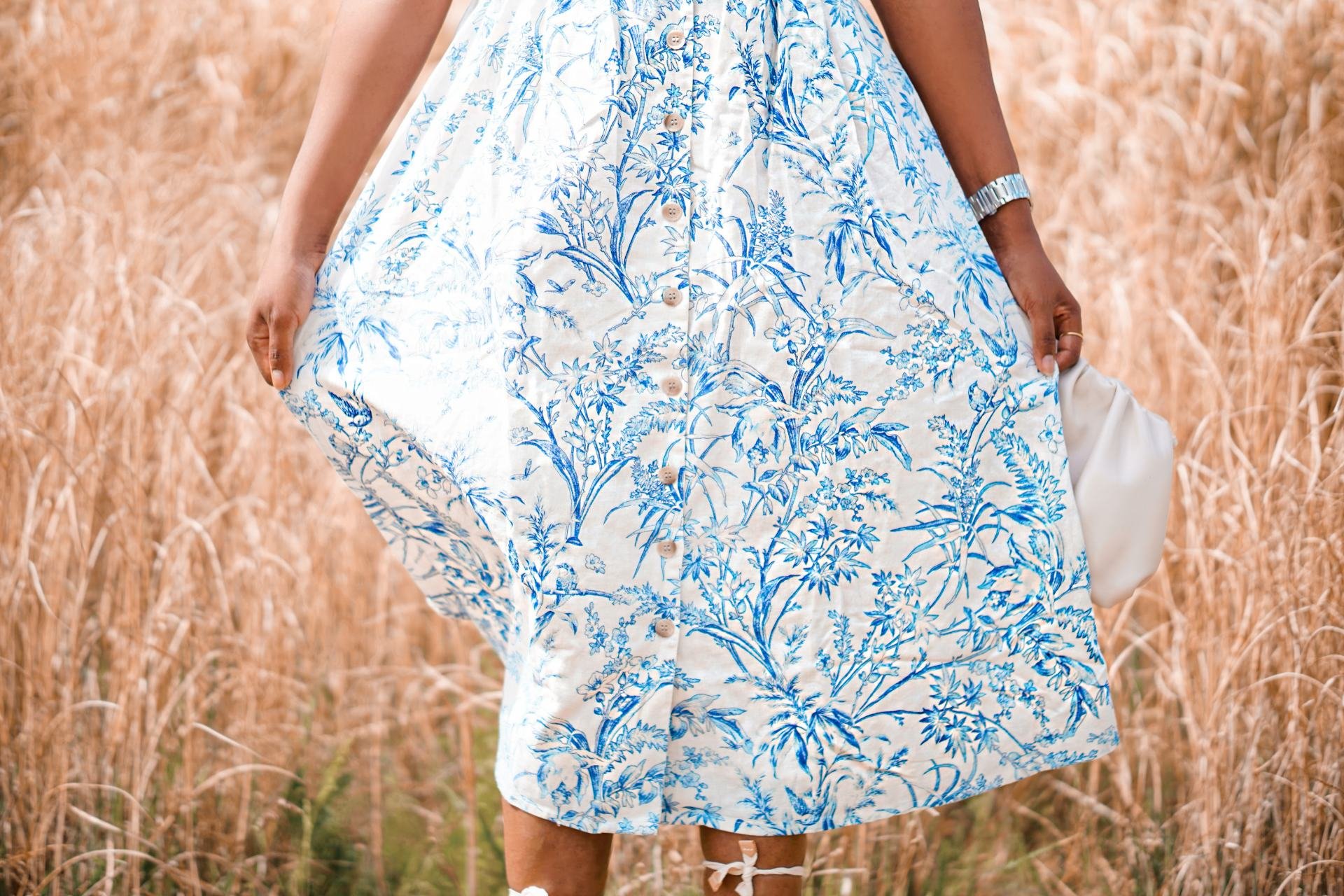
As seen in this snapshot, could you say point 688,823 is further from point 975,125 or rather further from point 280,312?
point 975,125

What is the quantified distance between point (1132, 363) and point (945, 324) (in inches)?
53.8

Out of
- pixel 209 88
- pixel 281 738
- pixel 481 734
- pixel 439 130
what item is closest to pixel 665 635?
pixel 439 130

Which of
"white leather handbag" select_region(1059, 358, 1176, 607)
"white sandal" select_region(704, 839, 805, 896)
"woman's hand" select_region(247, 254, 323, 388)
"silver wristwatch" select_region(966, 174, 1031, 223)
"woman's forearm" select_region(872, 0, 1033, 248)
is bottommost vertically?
"white sandal" select_region(704, 839, 805, 896)

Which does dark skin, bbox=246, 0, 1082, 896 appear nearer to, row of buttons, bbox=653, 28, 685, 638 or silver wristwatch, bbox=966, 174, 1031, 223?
silver wristwatch, bbox=966, 174, 1031, 223

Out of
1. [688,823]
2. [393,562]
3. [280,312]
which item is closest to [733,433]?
[688,823]

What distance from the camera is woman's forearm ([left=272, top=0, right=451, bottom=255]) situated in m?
1.10

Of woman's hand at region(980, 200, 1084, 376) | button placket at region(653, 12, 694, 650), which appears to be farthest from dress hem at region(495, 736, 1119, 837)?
woman's hand at region(980, 200, 1084, 376)

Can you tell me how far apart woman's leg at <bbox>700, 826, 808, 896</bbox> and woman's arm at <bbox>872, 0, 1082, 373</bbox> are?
0.53 meters

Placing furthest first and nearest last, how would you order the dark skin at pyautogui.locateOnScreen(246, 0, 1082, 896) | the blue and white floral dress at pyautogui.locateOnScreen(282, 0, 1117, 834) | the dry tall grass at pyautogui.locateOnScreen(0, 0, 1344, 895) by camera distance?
the dry tall grass at pyautogui.locateOnScreen(0, 0, 1344, 895) → the dark skin at pyautogui.locateOnScreen(246, 0, 1082, 896) → the blue and white floral dress at pyautogui.locateOnScreen(282, 0, 1117, 834)

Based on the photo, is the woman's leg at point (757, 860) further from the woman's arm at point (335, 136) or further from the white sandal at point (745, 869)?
the woman's arm at point (335, 136)

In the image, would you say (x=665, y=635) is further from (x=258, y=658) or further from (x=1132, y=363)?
(x=1132, y=363)

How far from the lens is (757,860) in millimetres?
1060

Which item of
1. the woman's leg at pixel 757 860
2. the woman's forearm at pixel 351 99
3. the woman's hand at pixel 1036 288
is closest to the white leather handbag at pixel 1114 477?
the woman's hand at pixel 1036 288

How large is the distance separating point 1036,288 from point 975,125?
174 mm
